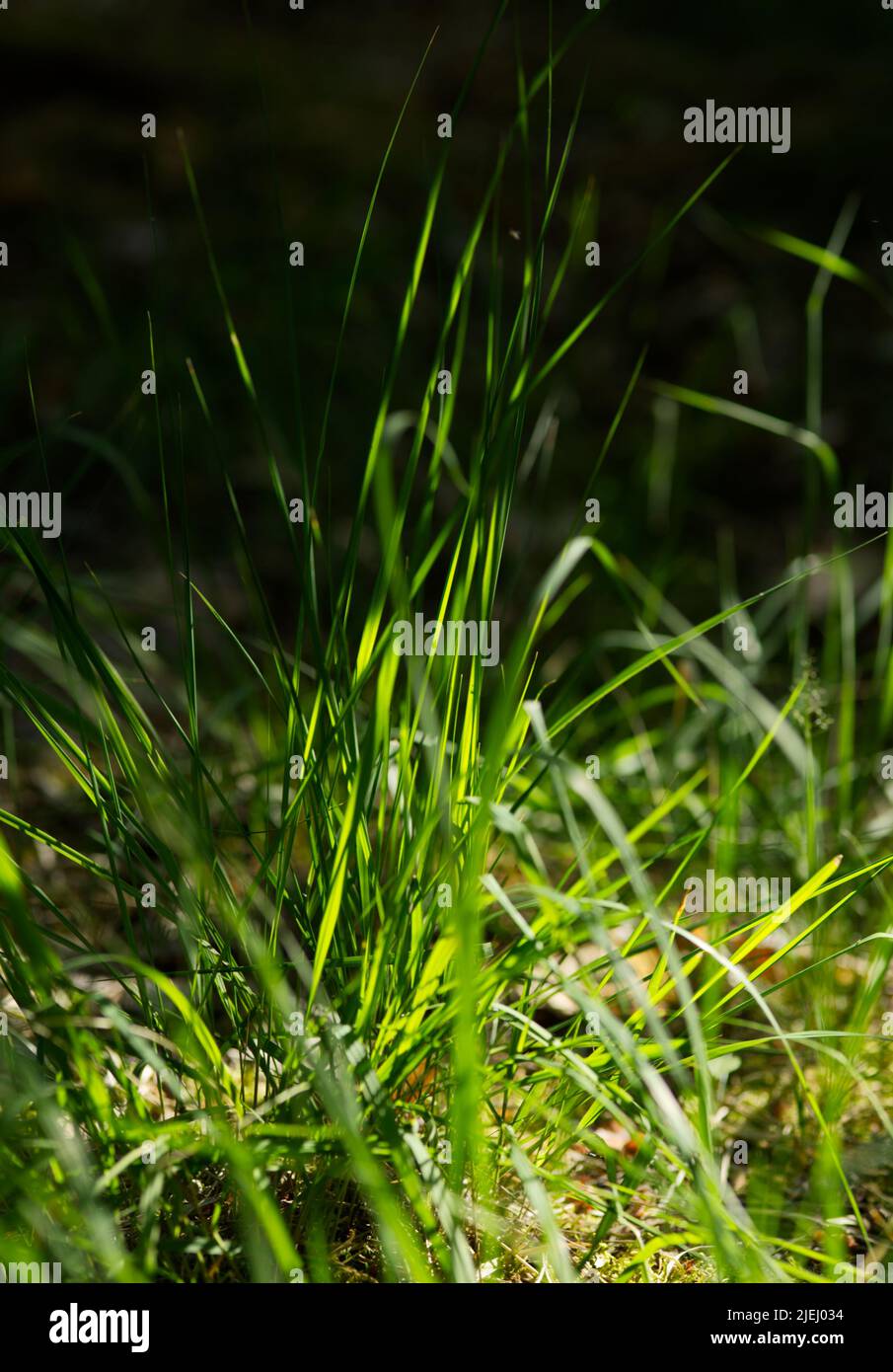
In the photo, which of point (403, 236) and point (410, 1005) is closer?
point (410, 1005)

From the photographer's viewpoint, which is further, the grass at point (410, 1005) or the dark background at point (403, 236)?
the dark background at point (403, 236)

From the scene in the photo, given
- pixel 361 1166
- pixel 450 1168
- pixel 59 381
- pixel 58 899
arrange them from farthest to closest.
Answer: pixel 59 381
pixel 58 899
pixel 450 1168
pixel 361 1166

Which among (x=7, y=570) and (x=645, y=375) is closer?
(x=7, y=570)

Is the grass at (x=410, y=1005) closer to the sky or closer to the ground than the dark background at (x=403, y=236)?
closer to the ground

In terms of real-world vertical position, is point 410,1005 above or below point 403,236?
below

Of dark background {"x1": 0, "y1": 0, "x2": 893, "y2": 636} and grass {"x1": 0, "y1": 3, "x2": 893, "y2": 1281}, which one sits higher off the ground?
dark background {"x1": 0, "y1": 0, "x2": 893, "y2": 636}

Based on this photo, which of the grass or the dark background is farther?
the dark background

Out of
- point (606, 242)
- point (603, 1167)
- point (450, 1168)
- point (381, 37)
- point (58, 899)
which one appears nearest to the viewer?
point (450, 1168)

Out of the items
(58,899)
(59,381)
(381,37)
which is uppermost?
(381,37)

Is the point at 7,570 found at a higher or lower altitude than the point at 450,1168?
higher

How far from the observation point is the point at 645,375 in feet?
7.97
